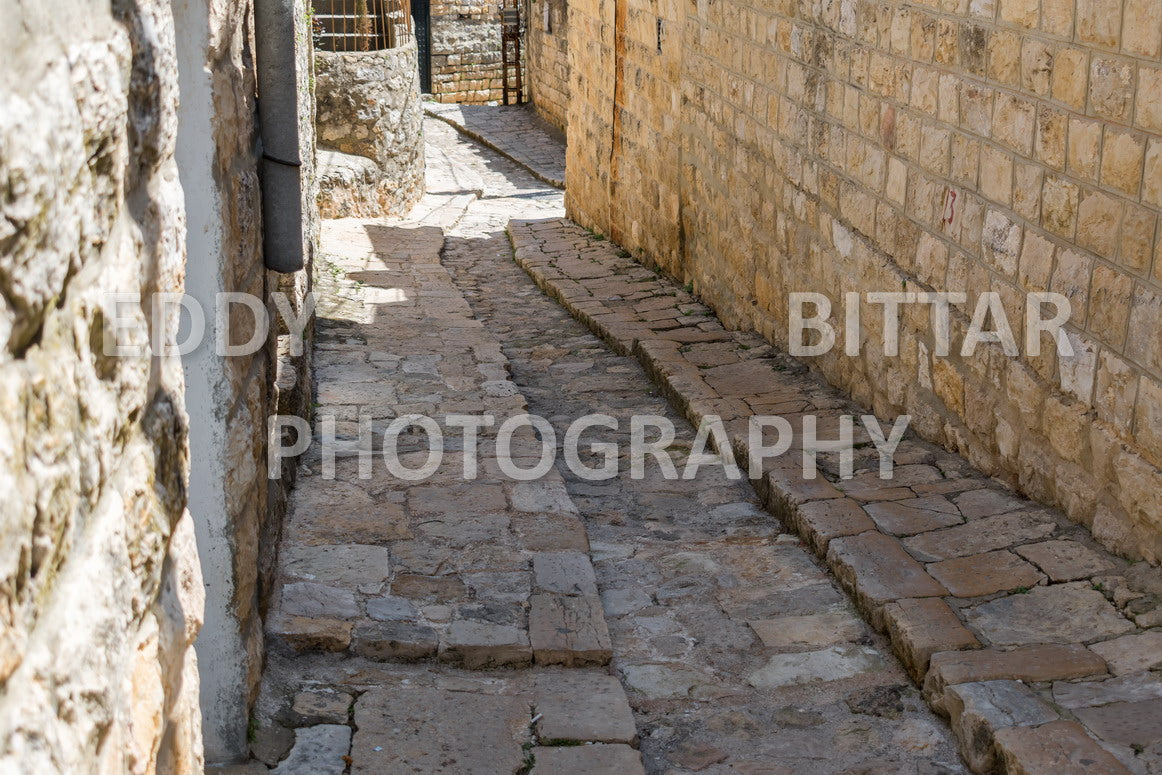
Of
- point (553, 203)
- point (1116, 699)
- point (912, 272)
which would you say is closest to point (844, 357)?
point (912, 272)

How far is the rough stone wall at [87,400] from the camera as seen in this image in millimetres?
1061

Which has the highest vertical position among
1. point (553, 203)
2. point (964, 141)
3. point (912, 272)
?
point (964, 141)

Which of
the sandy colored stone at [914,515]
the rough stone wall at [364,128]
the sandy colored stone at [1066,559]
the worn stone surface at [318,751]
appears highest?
the rough stone wall at [364,128]

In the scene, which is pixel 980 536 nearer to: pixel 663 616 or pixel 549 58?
pixel 663 616

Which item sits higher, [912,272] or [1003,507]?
[912,272]

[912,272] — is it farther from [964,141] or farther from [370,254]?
[370,254]

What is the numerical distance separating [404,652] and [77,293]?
2534 mm

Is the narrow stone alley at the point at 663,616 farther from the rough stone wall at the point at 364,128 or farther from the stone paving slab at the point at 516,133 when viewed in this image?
the stone paving slab at the point at 516,133

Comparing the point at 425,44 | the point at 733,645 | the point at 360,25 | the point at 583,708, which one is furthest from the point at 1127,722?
the point at 425,44

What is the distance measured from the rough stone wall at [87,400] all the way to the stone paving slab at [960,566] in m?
2.22

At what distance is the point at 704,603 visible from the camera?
4277 millimetres

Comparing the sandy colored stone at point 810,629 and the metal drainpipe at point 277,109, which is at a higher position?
the metal drainpipe at point 277,109

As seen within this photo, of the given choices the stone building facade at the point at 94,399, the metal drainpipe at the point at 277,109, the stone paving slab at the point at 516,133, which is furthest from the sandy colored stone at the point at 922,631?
the stone paving slab at the point at 516,133

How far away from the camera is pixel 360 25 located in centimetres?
1280
